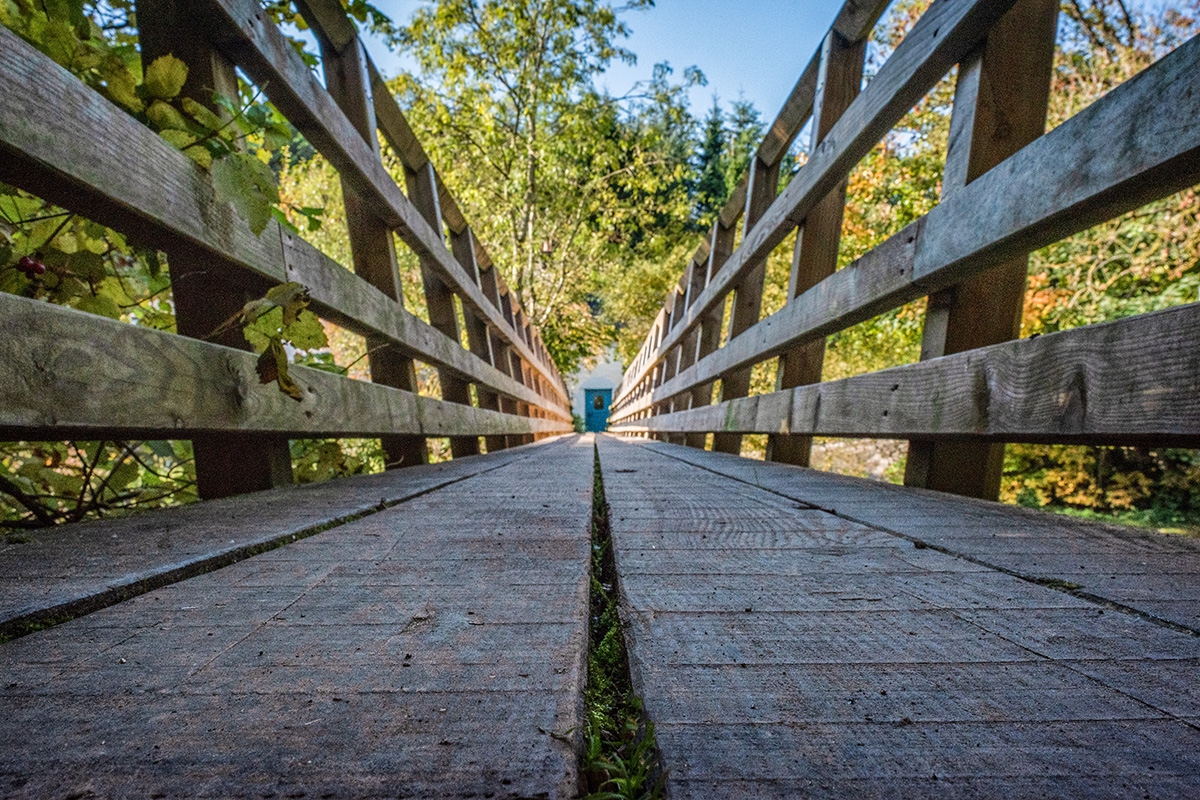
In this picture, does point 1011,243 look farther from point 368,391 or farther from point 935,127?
point 935,127

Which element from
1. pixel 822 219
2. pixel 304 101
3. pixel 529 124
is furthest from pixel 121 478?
pixel 529 124

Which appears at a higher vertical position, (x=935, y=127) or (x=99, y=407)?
(x=935, y=127)

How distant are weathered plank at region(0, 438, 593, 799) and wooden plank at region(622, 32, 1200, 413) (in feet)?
3.29

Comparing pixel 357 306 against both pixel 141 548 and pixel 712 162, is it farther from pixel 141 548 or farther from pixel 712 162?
pixel 712 162

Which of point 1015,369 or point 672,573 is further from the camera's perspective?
point 1015,369

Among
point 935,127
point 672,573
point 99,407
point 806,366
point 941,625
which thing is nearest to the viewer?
point 941,625

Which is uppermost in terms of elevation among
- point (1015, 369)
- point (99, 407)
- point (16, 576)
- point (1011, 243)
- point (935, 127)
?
point (935, 127)

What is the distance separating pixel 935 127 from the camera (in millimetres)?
8102

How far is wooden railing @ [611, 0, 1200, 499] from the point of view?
2.75ft

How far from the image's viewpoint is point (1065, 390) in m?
0.95

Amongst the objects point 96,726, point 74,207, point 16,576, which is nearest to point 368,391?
point 74,207

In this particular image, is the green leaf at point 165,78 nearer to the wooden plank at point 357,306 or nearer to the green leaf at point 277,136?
the green leaf at point 277,136

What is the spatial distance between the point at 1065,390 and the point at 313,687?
113 cm

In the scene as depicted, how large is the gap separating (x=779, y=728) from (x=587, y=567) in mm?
381
